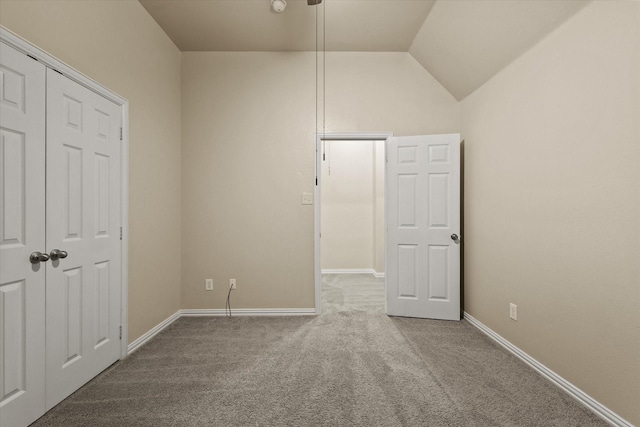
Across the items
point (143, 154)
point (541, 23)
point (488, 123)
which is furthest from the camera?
point (488, 123)

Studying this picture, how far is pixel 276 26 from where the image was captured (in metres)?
2.88

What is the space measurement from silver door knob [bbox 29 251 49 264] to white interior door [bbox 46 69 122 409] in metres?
0.07

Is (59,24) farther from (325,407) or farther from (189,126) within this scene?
(325,407)

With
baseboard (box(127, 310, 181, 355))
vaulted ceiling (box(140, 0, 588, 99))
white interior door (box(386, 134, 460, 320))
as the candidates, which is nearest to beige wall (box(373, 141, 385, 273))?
white interior door (box(386, 134, 460, 320))

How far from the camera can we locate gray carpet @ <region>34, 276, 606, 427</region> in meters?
1.64

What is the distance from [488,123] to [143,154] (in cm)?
315

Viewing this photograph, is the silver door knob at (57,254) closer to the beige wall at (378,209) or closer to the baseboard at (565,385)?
the baseboard at (565,385)

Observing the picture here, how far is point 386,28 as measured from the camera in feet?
9.63

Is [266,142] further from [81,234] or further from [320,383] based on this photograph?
[320,383]

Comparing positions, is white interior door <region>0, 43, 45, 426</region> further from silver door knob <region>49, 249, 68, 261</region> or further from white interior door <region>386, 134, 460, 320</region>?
white interior door <region>386, 134, 460, 320</region>

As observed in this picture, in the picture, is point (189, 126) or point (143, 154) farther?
point (189, 126)

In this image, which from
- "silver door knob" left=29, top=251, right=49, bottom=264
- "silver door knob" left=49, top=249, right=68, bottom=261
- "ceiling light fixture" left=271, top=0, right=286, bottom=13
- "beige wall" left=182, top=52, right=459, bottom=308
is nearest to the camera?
"silver door knob" left=29, top=251, right=49, bottom=264

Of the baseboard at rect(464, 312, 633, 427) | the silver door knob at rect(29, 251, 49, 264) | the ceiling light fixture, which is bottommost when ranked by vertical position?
the baseboard at rect(464, 312, 633, 427)

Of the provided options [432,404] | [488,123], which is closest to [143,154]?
[432,404]
